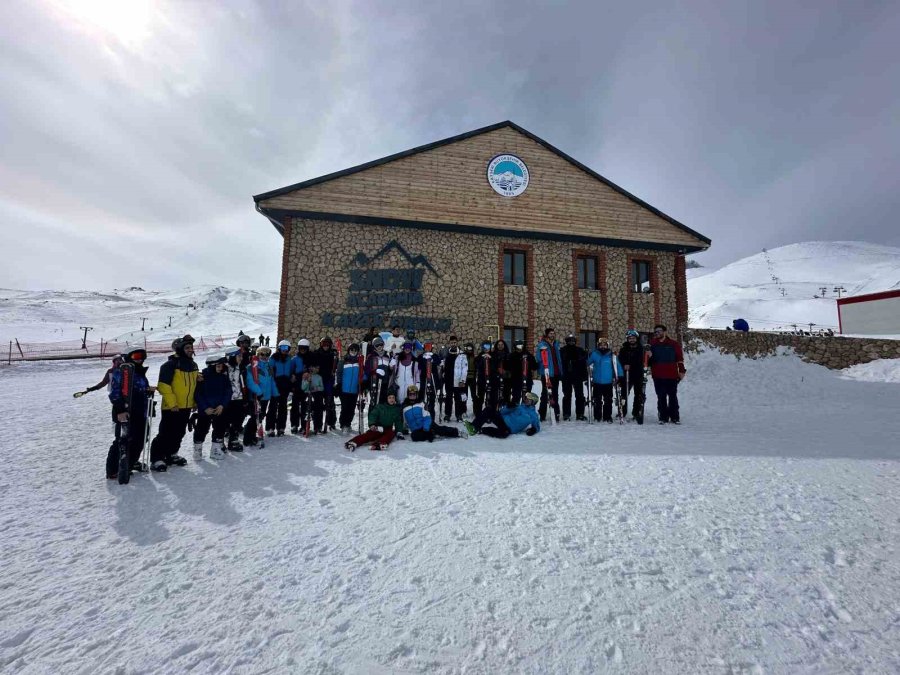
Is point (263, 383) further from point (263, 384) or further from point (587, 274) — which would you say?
point (587, 274)

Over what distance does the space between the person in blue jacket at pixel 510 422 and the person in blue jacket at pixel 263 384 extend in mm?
3454

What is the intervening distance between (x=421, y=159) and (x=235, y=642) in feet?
47.4

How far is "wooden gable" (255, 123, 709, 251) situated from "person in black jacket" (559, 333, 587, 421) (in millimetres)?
7393

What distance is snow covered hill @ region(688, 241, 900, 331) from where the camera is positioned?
65688 millimetres

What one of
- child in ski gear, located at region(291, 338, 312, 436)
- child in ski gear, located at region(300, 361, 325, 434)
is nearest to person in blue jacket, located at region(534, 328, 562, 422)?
child in ski gear, located at region(300, 361, 325, 434)

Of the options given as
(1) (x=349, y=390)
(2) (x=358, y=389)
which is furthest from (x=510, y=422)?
(1) (x=349, y=390)

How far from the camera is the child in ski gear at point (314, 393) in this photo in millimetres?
6766

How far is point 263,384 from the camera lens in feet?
21.1

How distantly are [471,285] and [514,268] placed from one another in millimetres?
1946

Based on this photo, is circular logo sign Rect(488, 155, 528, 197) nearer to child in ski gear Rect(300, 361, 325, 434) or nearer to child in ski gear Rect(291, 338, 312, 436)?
child in ski gear Rect(291, 338, 312, 436)

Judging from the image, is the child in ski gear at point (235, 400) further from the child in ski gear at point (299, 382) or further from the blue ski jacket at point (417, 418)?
the blue ski jacket at point (417, 418)

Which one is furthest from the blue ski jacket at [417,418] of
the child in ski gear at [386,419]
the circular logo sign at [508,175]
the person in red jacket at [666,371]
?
the circular logo sign at [508,175]

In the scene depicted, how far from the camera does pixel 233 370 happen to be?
19.5 ft

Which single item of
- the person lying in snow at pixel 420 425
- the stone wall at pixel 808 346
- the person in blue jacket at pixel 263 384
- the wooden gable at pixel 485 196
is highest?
the wooden gable at pixel 485 196
